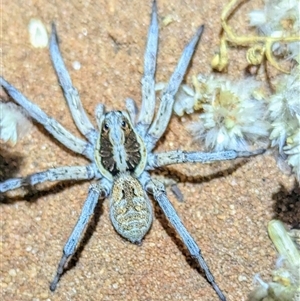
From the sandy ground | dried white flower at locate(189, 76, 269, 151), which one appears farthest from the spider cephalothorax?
dried white flower at locate(189, 76, 269, 151)

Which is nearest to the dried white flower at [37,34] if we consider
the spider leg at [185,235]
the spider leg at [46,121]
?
the spider leg at [46,121]

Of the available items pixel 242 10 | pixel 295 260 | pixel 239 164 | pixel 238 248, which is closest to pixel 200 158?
pixel 239 164

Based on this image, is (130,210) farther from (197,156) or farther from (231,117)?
(231,117)

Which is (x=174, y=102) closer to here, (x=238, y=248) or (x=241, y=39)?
(x=241, y=39)

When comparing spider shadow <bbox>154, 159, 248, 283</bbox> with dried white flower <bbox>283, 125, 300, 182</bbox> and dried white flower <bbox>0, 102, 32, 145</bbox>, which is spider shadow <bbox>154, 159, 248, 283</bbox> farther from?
dried white flower <bbox>0, 102, 32, 145</bbox>

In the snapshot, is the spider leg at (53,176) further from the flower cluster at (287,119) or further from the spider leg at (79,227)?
the flower cluster at (287,119)

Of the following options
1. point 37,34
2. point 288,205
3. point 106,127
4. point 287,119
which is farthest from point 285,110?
point 37,34

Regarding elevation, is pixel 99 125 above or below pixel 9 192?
above
